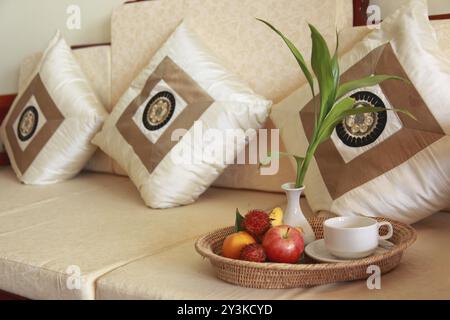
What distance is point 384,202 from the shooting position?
1426 mm

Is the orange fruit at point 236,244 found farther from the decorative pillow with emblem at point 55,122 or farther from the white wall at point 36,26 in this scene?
the white wall at point 36,26

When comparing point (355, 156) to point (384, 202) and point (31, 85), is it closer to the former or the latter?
point (384, 202)

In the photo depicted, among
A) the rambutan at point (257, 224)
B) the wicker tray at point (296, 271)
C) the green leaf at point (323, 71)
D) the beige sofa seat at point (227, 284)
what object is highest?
the green leaf at point (323, 71)

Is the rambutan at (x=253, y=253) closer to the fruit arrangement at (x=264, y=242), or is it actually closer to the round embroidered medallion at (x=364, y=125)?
the fruit arrangement at (x=264, y=242)

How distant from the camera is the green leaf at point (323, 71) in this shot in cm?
121

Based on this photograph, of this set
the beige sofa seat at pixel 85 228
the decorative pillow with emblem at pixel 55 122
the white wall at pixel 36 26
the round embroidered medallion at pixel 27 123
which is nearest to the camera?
the beige sofa seat at pixel 85 228

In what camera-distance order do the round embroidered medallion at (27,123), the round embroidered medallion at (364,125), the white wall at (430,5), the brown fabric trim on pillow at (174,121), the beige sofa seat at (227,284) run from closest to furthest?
the beige sofa seat at (227,284)
the round embroidered medallion at (364,125)
the white wall at (430,5)
the brown fabric trim on pillow at (174,121)
the round embroidered medallion at (27,123)

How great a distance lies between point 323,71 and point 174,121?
74cm

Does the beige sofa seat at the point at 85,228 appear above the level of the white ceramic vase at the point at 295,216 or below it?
below

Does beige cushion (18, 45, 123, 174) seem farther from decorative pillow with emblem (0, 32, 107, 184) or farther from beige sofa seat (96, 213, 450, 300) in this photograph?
beige sofa seat (96, 213, 450, 300)

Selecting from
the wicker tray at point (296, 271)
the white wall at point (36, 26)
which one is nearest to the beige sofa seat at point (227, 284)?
the wicker tray at point (296, 271)

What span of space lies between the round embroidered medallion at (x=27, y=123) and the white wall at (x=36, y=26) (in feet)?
1.62

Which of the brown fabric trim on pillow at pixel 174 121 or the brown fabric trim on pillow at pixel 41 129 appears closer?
the brown fabric trim on pillow at pixel 174 121

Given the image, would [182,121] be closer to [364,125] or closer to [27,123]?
[364,125]
